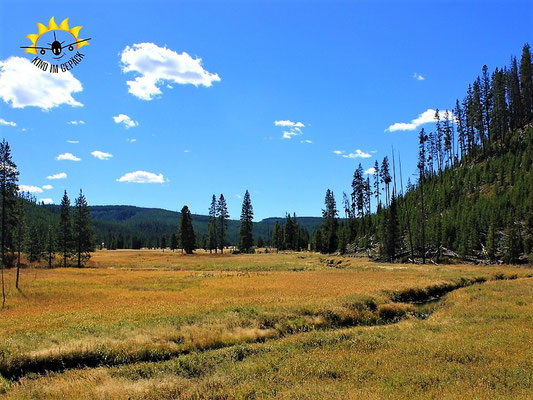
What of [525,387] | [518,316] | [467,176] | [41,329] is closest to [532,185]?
[467,176]

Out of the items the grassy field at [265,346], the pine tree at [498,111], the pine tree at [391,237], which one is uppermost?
the pine tree at [498,111]

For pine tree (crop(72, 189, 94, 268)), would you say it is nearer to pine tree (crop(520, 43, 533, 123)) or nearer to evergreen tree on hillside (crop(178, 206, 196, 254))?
evergreen tree on hillside (crop(178, 206, 196, 254))

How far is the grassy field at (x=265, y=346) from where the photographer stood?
32.7 feet

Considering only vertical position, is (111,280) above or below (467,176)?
below

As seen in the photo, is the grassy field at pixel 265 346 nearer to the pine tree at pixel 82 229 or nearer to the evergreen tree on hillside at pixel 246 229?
the pine tree at pixel 82 229

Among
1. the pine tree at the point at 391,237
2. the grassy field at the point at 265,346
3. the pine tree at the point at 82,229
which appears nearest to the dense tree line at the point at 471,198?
the pine tree at the point at 391,237

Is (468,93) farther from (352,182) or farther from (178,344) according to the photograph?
(178,344)

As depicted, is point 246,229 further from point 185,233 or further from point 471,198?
point 471,198

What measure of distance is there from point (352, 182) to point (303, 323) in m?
92.7

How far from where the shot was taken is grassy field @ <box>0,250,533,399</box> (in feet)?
32.7

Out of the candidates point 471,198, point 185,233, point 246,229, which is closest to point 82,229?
point 185,233

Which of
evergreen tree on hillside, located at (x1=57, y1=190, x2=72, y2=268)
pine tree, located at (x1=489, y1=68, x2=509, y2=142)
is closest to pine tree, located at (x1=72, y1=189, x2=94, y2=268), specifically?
evergreen tree on hillside, located at (x1=57, y1=190, x2=72, y2=268)

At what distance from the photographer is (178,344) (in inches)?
600

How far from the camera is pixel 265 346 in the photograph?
15.1m
